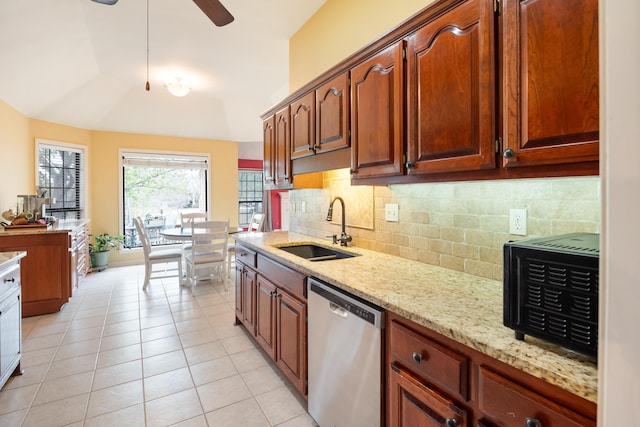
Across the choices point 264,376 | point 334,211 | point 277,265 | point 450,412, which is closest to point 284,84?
point 334,211

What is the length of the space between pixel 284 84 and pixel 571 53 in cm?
434

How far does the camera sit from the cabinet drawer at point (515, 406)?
75 centimetres

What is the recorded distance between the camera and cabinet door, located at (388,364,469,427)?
101cm

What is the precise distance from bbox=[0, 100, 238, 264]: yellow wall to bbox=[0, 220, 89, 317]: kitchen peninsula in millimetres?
914

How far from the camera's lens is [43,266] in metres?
3.49

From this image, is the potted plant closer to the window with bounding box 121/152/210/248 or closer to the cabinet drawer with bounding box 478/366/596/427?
the window with bounding box 121/152/210/248

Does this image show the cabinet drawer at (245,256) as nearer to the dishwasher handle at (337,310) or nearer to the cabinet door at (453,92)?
the dishwasher handle at (337,310)

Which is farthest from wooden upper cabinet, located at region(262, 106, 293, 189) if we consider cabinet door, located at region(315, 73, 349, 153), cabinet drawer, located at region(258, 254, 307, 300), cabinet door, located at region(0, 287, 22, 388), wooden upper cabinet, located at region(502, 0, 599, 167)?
cabinet door, located at region(0, 287, 22, 388)

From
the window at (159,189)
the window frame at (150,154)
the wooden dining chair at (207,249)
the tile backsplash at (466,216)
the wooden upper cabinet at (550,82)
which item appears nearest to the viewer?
the wooden upper cabinet at (550,82)

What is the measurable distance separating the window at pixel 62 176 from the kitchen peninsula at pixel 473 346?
5.41m

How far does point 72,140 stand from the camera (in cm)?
526

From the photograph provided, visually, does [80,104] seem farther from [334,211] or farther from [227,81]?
[334,211]

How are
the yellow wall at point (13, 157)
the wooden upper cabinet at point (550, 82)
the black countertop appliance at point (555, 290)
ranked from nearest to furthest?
1. the black countertop appliance at point (555, 290)
2. the wooden upper cabinet at point (550, 82)
3. the yellow wall at point (13, 157)

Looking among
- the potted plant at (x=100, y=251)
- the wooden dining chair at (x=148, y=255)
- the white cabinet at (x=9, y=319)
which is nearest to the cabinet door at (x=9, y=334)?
the white cabinet at (x=9, y=319)
